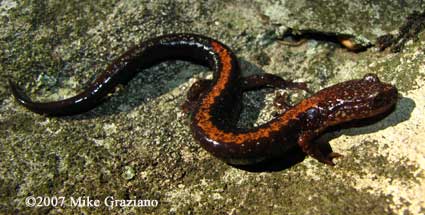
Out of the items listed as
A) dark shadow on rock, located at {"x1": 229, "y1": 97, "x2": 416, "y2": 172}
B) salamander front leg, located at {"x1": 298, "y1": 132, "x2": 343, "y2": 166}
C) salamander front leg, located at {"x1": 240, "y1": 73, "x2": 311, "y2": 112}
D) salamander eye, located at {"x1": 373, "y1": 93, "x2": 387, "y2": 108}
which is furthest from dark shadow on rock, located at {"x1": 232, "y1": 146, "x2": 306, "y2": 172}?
salamander eye, located at {"x1": 373, "y1": 93, "x2": 387, "y2": 108}

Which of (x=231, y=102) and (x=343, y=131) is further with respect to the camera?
(x=231, y=102)

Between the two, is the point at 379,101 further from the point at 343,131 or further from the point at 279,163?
the point at 279,163

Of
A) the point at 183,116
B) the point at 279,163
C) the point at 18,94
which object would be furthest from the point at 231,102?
the point at 18,94

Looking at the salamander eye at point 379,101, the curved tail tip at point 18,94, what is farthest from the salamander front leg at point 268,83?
the curved tail tip at point 18,94

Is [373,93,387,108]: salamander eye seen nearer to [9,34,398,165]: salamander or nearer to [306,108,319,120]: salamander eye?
[9,34,398,165]: salamander

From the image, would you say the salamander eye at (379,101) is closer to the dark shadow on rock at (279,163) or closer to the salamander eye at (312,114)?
the salamander eye at (312,114)
